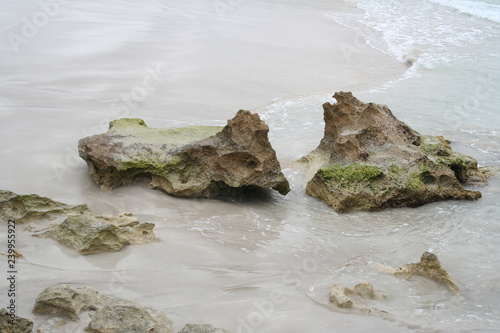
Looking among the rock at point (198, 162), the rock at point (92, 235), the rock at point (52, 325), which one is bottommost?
the rock at point (52, 325)

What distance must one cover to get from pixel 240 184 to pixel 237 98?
11.1 feet

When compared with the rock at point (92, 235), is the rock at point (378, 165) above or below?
above

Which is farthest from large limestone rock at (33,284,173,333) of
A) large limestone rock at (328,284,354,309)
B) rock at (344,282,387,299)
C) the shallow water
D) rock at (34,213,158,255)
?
rock at (344,282,387,299)

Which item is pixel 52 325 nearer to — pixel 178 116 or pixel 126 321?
pixel 126 321

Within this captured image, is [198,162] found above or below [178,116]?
above

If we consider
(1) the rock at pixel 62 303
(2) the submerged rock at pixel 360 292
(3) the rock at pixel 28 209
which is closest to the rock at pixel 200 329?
(1) the rock at pixel 62 303

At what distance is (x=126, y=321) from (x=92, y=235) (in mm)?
1055

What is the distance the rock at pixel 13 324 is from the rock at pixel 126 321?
310 millimetres

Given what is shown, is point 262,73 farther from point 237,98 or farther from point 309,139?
point 309,139

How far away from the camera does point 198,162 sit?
5527 mm

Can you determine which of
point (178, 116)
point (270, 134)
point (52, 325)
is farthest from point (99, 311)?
point (178, 116)

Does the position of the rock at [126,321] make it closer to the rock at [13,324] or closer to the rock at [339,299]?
the rock at [13,324]

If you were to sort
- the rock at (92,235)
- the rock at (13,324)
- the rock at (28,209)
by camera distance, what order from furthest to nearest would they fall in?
the rock at (28,209) < the rock at (92,235) < the rock at (13,324)

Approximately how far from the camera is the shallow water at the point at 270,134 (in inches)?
157
